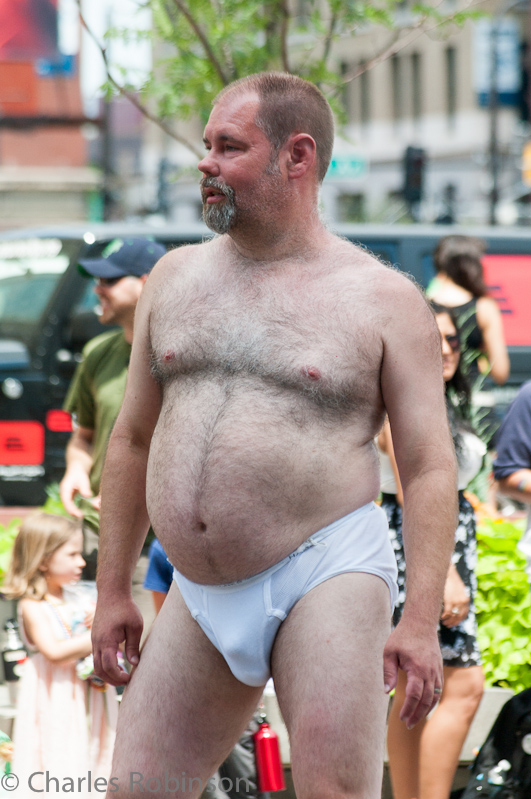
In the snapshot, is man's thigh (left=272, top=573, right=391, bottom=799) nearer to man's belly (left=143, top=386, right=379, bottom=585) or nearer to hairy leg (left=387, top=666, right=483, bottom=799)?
man's belly (left=143, top=386, right=379, bottom=585)

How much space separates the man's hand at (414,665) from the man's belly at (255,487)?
313 mm

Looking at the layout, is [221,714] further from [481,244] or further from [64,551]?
[481,244]

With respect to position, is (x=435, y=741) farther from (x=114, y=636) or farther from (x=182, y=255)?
(x=182, y=255)

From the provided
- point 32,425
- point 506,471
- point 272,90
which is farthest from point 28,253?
point 272,90

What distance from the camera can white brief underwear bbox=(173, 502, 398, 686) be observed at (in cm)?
245

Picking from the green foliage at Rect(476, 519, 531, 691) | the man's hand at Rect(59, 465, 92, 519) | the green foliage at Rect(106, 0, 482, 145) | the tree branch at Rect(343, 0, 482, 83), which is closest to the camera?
the man's hand at Rect(59, 465, 92, 519)

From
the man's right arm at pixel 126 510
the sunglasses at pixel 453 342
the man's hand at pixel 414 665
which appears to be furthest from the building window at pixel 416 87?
the man's hand at pixel 414 665

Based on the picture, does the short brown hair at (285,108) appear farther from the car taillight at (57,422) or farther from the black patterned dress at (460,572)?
the car taillight at (57,422)

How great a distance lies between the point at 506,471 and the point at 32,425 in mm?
4156

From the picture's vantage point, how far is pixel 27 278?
7.69 metres

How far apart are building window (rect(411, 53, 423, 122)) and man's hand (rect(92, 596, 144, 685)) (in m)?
43.5

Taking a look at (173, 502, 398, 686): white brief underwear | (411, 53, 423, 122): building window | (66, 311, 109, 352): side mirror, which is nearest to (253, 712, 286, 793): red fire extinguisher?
(173, 502, 398, 686): white brief underwear

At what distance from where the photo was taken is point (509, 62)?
29000 mm

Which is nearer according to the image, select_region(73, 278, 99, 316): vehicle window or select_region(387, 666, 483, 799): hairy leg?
select_region(387, 666, 483, 799): hairy leg
